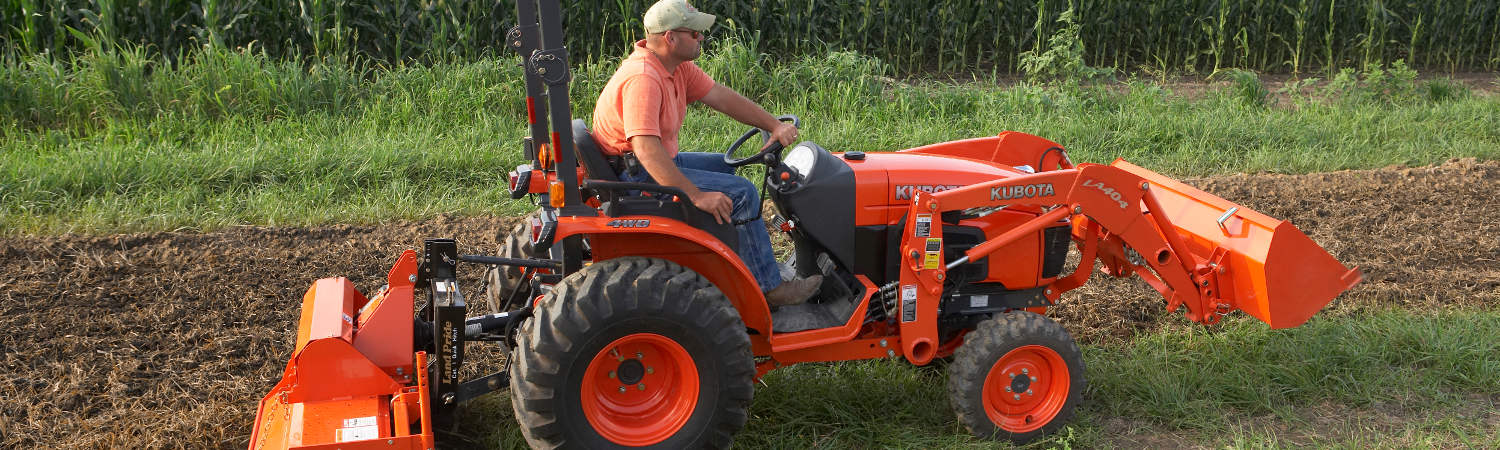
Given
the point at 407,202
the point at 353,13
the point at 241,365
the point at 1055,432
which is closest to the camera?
the point at 1055,432

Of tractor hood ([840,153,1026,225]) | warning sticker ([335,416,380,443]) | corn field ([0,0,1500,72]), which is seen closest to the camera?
warning sticker ([335,416,380,443])

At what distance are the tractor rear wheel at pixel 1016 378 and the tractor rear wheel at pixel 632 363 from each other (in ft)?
2.65

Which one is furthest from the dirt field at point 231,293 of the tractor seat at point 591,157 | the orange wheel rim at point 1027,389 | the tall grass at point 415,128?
the tractor seat at point 591,157

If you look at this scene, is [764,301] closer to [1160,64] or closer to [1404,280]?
[1404,280]

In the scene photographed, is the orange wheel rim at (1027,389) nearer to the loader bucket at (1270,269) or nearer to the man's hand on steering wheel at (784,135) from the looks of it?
the loader bucket at (1270,269)

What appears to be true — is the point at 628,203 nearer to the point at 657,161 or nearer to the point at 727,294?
the point at 657,161

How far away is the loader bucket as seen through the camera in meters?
4.34

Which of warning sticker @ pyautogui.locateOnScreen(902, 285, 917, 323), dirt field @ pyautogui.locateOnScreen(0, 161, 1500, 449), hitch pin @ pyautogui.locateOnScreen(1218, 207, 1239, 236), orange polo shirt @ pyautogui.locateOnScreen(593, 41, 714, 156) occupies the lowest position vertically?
dirt field @ pyautogui.locateOnScreen(0, 161, 1500, 449)

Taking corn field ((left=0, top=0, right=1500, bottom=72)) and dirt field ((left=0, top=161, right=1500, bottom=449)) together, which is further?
corn field ((left=0, top=0, right=1500, bottom=72))

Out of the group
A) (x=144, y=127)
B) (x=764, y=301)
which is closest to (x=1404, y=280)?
(x=764, y=301)

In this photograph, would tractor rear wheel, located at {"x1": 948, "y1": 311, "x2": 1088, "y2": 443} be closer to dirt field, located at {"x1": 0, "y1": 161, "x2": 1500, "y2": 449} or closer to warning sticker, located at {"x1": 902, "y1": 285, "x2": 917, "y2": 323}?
warning sticker, located at {"x1": 902, "y1": 285, "x2": 917, "y2": 323}

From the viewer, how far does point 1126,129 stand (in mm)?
8617

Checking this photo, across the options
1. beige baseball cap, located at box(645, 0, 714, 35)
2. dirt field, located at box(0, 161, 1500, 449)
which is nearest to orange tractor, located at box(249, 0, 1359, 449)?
beige baseball cap, located at box(645, 0, 714, 35)

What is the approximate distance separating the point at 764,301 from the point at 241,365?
2.22 metres
